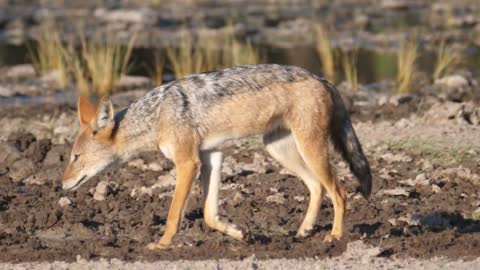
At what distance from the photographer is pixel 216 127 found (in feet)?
29.9

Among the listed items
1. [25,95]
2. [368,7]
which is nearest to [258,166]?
[25,95]

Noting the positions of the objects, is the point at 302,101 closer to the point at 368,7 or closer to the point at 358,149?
the point at 358,149

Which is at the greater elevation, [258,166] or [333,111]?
[333,111]

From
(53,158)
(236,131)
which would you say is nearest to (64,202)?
(53,158)

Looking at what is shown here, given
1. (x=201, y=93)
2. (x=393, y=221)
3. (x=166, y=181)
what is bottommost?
(x=166, y=181)

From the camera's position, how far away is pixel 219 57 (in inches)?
868

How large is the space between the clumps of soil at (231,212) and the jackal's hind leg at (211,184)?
0.15 m

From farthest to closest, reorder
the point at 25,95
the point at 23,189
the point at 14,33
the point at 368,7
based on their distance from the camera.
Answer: the point at 368,7 → the point at 14,33 → the point at 25,95 → the point at 23,189

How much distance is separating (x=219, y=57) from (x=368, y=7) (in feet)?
41.3

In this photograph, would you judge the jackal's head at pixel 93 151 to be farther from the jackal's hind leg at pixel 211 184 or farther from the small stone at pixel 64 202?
the small stone at pixel 64 202

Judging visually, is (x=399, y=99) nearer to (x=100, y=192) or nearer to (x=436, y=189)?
(x=436, y=189)

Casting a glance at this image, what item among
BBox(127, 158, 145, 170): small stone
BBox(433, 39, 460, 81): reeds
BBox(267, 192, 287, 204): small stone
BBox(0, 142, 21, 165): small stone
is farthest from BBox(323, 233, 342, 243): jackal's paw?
BBox(433, 39, 460, 81): reeds

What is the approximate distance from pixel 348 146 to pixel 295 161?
48 centimetres

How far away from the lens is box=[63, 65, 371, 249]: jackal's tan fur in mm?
8977
